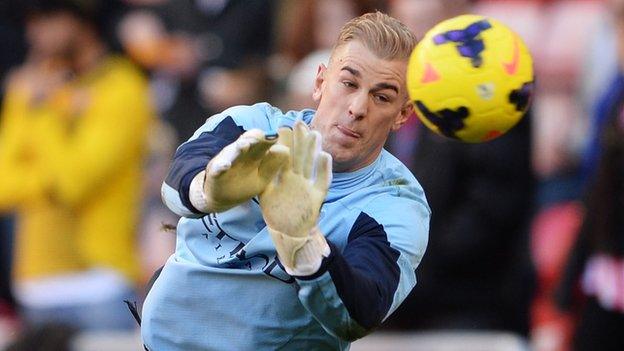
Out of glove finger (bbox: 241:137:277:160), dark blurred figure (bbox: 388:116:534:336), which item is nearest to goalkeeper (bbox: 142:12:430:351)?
glove finger (bbox: 241:137:277:160)

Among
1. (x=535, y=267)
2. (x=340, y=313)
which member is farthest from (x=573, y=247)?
(x=340, y=313)

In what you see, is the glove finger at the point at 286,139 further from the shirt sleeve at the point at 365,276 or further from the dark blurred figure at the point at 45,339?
the dark blurred figure at the point at 45,339

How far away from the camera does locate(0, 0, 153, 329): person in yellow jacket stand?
938 centimetres

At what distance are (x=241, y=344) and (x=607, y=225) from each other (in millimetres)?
3701

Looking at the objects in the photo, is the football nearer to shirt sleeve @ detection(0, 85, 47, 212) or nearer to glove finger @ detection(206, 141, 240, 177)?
glove finger @ detection(206, 141, 240, 177)

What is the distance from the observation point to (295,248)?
4207 mm

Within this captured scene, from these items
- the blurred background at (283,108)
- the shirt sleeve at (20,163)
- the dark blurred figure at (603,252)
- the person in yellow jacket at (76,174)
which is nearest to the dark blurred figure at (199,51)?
the blurred background at (283,108)

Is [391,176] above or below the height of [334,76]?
below

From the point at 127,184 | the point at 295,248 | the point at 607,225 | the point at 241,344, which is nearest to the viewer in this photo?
the point at 295,248

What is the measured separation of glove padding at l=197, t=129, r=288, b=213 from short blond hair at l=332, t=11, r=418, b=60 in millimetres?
729

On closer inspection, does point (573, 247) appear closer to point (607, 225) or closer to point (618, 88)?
point (607, 225)

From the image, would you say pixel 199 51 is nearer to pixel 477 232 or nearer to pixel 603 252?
pixel 477 232

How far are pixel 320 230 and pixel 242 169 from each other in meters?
0.51

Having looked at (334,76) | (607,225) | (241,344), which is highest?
(334,76)
